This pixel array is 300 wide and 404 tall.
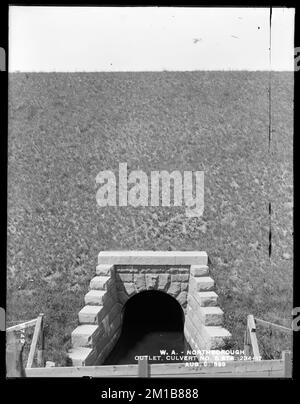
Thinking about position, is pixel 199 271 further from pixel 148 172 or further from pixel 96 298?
pixel 148 172

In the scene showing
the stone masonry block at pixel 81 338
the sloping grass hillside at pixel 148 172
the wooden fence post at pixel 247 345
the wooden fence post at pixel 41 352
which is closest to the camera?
the stone masonry block at pixel 81 338

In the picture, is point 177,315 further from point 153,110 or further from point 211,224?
point 153,110

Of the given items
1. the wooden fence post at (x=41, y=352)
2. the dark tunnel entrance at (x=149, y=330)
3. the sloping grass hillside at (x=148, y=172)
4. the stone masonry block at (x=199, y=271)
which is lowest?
the dark tunnel entrance at (x=149, y=330)

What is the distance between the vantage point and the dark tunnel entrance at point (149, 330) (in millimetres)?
9617

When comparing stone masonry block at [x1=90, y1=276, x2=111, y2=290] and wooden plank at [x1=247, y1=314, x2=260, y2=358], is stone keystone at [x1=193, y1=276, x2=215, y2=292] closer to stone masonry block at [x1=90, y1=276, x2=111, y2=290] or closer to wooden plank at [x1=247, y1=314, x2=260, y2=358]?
wooden plank at [x1=247, y1=314, x2=260, y2=358]

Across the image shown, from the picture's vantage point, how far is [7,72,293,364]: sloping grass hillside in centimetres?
1005

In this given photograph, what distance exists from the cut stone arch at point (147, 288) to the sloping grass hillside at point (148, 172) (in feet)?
2.20

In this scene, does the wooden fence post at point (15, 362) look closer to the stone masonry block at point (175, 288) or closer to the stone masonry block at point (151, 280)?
the stone masonry block at point (151, 280)

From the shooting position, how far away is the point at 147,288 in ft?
31.8

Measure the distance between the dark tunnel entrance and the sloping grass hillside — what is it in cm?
127

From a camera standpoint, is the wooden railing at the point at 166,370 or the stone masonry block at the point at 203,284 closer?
the wooden railing at the point at 166,370

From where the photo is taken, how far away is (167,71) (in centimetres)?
2445

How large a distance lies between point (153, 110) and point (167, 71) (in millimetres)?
4884

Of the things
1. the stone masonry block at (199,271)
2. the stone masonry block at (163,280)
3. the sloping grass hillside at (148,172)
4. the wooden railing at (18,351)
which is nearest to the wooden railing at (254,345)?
the sloping grass hillside at (148,172)
